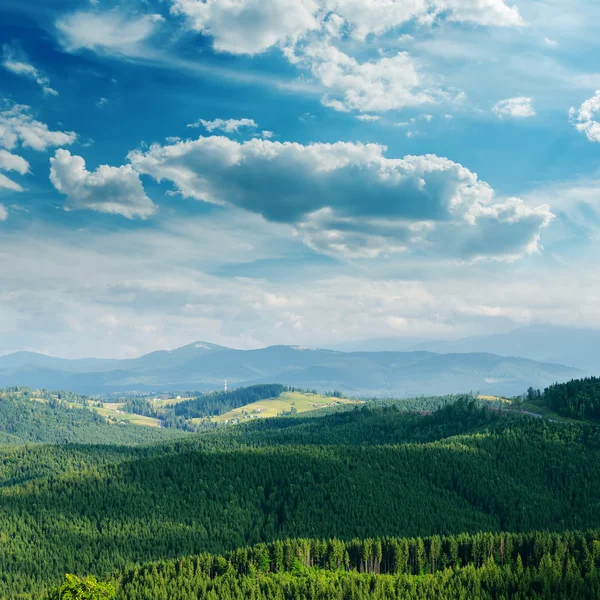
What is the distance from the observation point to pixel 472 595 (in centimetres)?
15975

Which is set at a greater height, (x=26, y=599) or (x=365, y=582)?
(x=365, y=582)

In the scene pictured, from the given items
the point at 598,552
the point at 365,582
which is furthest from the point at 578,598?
the point at 365,582

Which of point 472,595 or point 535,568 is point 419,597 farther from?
point 535,568

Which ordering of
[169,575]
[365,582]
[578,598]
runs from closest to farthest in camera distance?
[578,598] → [365,582] → [169,575]

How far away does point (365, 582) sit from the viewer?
174875 millimetres

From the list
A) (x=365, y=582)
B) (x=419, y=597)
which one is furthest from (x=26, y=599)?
(x=419, y=597)

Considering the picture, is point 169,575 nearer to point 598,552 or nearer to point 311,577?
point 311,577

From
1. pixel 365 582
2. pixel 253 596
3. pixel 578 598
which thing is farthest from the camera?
pixel 365 582

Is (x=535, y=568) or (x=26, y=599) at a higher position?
(x=535, y=568)

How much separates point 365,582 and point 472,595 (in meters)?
31.2

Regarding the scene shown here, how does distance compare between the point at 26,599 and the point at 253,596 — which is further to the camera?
the point at 26,599

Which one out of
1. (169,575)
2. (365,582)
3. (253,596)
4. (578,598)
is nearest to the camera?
(578,598)

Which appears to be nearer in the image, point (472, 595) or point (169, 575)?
point (472, 595)

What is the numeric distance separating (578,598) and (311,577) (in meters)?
76.2
